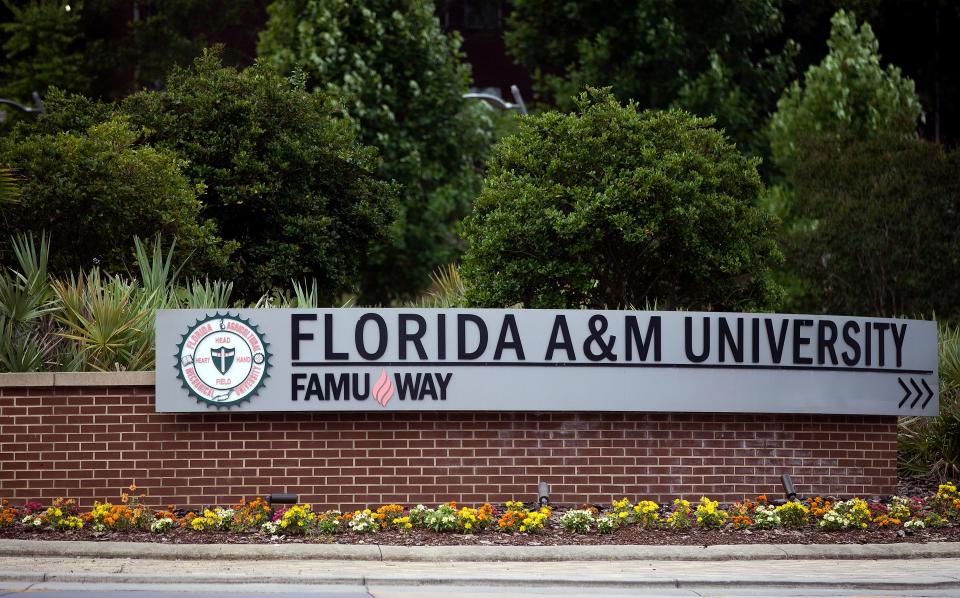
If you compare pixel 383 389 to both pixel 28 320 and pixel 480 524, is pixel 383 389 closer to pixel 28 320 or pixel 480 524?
pixel 480 524

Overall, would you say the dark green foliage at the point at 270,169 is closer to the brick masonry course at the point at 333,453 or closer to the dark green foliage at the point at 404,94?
the brick masonry course at the point at 333,453

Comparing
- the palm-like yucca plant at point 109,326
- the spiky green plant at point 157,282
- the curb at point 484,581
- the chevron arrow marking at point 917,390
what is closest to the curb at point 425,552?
A: the curb at point 484,581

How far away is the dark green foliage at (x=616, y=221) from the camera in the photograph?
16531 mm

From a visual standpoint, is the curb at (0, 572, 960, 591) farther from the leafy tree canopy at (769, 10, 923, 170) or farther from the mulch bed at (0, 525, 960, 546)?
the leafy tree canopy at (769, 10, 923, 170)

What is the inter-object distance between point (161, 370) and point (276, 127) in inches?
290

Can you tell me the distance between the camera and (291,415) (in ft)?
44.4

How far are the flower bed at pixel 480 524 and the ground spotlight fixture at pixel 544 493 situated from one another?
0.61 feet

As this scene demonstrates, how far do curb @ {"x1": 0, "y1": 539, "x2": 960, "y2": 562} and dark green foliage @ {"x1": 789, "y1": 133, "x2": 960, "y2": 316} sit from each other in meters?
12.9

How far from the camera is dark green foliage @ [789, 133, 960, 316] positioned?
24.0 meters

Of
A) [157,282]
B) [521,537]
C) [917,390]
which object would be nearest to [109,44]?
[157,282]

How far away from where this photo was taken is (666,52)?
34938 mm

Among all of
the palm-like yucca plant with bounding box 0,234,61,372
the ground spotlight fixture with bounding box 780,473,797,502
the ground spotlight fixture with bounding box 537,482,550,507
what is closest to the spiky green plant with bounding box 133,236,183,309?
the palm-like yucca plant with bounding box 0,234,61,372

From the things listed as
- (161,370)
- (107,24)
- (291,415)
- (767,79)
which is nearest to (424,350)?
(291,415)

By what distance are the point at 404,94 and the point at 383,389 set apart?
18.7 m
